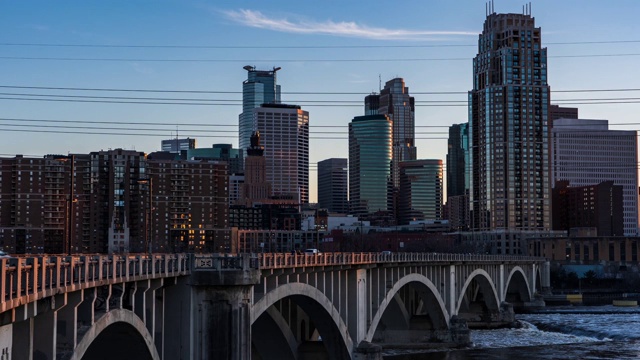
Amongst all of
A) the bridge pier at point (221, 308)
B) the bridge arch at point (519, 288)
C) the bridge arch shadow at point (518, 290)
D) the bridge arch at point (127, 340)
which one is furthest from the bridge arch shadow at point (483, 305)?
the bridge arch at point (127, 340)

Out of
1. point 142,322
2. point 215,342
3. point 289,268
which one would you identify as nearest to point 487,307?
point 289,268

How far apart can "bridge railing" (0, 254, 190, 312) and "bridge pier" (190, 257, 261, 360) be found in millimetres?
3590

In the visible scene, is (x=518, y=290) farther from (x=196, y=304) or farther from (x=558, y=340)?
(x=196, y=304)

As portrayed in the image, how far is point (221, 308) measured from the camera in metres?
47.9

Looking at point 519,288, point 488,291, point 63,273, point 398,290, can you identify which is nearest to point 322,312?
point 63,273

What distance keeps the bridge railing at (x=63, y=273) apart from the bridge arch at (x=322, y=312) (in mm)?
17448

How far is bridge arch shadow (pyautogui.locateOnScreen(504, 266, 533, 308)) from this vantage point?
189 m

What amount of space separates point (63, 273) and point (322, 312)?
125 feet

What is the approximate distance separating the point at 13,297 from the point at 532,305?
167 metres

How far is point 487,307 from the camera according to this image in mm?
149375

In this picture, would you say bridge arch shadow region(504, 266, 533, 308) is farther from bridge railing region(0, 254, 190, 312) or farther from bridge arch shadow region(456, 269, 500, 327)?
bridge railing region(0, 254, 190, 312)

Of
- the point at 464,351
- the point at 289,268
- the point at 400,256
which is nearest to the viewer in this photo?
the point at 289,268

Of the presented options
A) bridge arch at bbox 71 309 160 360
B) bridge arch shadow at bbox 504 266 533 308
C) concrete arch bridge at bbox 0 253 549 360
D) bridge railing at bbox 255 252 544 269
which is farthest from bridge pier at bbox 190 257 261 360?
bridge arch shadow at bbox 504 266 533 308

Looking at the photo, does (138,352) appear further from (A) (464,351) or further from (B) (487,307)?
(B) (487,307)
